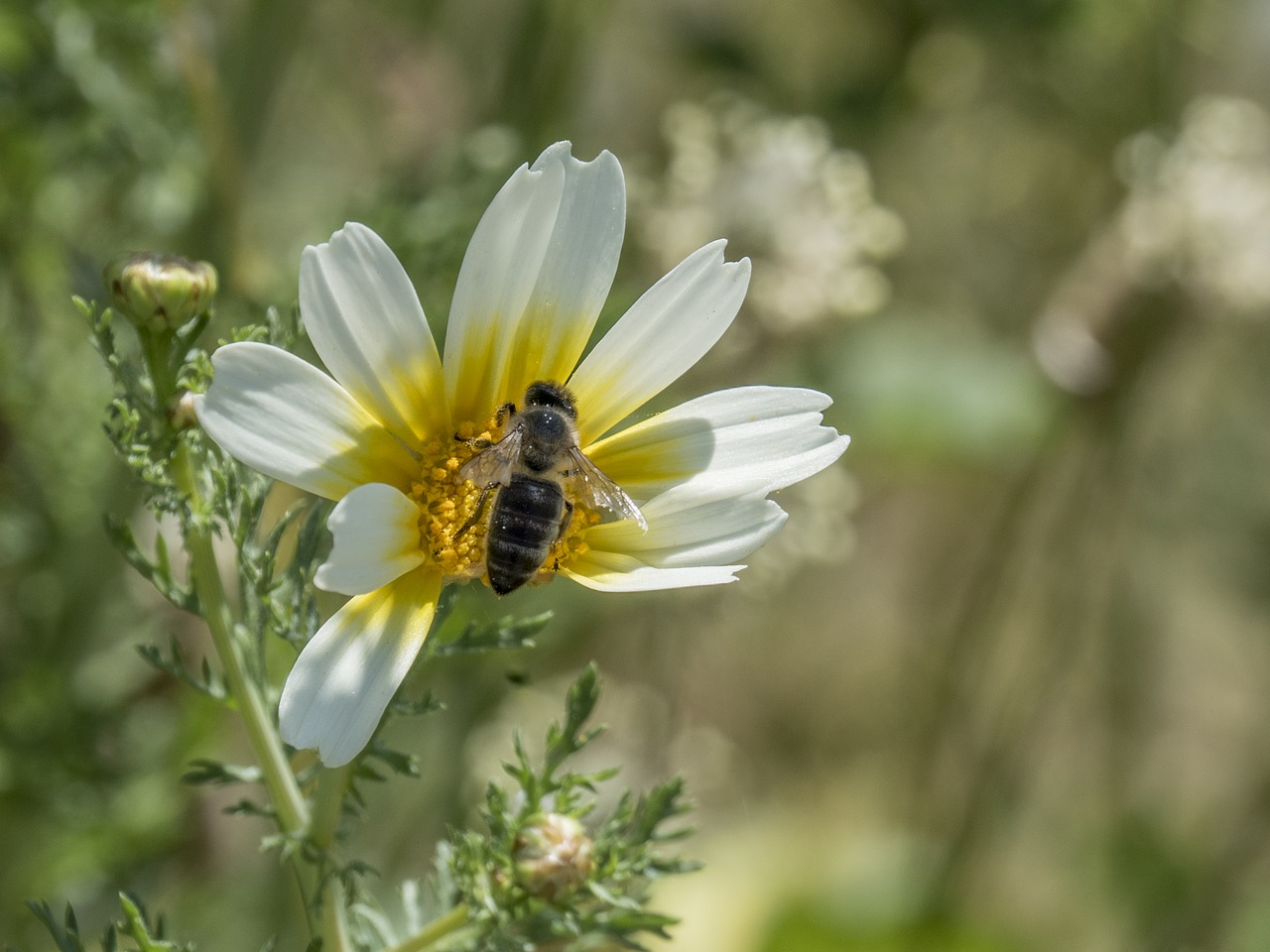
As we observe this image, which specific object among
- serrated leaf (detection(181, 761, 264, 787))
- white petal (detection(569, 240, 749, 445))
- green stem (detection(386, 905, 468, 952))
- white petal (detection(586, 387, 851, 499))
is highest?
white petal (detection(569, 240, 749, 445))

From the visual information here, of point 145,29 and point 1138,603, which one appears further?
point 1138,603

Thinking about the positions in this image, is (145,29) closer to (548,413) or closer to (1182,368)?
(548,413)

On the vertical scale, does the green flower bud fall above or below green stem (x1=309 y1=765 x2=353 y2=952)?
above

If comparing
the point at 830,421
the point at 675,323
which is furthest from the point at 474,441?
the point at 830,421

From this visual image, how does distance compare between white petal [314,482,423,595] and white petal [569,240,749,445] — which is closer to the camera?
white petal [314,482,423,595]

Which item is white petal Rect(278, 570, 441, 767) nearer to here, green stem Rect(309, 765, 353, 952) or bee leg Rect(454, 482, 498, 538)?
green stem Rect(309, 765, 353, 952)

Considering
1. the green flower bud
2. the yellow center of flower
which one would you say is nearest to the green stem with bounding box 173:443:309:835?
the green flower bud

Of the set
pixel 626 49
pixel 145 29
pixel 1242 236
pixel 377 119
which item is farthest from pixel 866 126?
pixel 626 49

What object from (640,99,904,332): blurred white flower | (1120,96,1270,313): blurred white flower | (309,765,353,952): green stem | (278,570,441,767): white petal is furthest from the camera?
(1120,96,1270,313): blurred white flower

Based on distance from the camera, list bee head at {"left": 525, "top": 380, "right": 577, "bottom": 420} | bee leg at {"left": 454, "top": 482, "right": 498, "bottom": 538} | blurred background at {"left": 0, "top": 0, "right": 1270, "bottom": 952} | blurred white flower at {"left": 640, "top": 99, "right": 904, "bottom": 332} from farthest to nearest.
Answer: blurred white flower at {"left": 640, "top": 99, "right": 904, "bottom": 332} < blurred background at {"left": 0, "top": 0, "right": 1270, "bottom": 952} < bee head at {"left": 525, "top": 380, "right": 577, "bottom": 420} < bee leg at {"left": 454, "top": 482, "right": 498, "bottom": 538}
